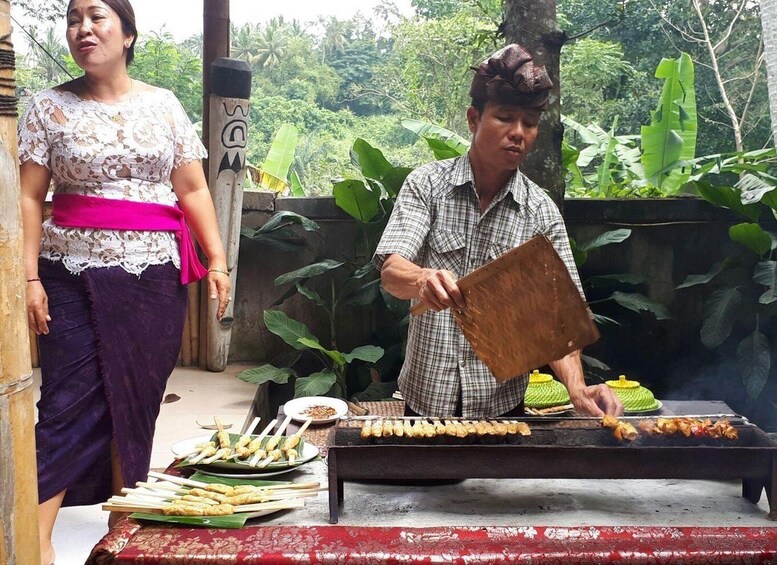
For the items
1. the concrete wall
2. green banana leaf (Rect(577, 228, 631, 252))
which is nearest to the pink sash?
the concrete wall

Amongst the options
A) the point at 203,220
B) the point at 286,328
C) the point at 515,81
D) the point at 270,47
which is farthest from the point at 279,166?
the point at 270,47

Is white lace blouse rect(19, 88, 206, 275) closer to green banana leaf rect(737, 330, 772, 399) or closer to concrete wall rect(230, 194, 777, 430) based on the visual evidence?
concrete wall rect(230, 194, 777, 430)

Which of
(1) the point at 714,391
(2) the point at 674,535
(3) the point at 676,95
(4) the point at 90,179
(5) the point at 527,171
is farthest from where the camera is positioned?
(3) the point at 676,95

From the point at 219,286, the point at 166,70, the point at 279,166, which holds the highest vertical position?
the point at 166,70

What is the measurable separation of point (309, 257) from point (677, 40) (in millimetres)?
14144

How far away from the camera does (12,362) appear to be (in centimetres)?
142

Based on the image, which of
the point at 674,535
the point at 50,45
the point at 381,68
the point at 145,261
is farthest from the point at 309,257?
the point at 381,68

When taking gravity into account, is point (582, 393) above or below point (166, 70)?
below

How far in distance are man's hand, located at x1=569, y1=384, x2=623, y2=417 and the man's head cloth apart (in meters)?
0.87

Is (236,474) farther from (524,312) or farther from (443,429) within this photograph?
(524,312)

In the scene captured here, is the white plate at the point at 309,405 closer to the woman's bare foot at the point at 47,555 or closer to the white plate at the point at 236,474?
the woman's bare foot at the point at 47,555

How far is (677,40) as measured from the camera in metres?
16.6

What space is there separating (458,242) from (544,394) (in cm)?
178

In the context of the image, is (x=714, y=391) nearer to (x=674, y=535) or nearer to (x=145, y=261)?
(x=674, y=535)
